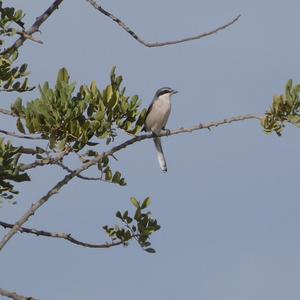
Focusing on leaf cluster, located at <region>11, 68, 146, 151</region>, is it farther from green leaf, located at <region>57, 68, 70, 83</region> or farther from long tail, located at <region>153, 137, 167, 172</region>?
long tail, located at <region>153, 137, 167, 172</region>

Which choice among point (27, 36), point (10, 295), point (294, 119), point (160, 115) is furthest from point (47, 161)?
point (160, 115)

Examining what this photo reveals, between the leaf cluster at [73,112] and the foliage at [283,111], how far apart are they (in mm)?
1358

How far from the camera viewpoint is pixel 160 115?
16625mm

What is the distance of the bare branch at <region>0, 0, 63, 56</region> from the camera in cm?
852

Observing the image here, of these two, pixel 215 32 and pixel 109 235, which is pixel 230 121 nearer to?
pixel 215 32

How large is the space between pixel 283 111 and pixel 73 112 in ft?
7.12

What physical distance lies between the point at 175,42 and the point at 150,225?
206 centimetres

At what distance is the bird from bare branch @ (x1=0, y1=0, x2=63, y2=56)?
7270 millimetres

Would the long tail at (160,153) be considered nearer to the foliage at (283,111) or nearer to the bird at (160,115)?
the bird at (160,115)

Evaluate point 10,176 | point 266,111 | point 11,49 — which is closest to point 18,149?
point 10,176

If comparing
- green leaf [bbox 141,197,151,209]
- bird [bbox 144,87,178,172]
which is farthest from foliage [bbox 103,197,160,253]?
bird [bbox 144,87,178,172]

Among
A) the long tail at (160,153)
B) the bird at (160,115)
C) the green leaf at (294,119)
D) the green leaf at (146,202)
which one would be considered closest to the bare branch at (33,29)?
the green leaf at (146,202)

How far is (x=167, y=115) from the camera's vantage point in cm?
1689

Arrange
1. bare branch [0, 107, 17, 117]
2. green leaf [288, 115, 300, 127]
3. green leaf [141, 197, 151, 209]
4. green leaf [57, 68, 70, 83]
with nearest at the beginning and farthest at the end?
green leaf [57, 68, 70, 83] → bare branch [0, 107, 17, 117] → green leaf [288, 115, 300, 127] → green leaf [141, 197, 151, 209]
